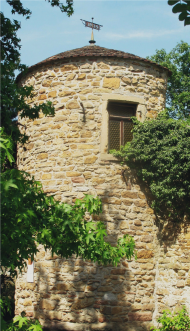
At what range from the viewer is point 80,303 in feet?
23.9

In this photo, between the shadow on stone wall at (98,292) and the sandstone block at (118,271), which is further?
the sandstone block at (118,271)

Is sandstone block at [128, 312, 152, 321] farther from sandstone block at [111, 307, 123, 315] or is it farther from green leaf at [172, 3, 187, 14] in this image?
green leaf at [172, 3, 187, 14]

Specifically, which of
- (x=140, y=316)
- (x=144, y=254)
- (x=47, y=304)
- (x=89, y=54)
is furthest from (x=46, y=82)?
(x=140, y=316)

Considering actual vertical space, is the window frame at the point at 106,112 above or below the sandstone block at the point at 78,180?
above

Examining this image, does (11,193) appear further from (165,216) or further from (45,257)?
(165,216)

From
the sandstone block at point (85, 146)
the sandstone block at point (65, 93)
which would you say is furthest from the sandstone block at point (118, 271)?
the sandstone block at point (65, 93)

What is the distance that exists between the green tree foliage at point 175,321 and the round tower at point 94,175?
10.7 inches

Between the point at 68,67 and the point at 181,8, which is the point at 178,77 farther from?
the point at 181,8

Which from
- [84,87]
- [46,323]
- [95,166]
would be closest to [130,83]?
[84,87]

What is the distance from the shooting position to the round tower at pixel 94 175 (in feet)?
24.2

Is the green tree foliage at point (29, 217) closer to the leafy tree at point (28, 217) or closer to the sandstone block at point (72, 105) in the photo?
the leafy tree at point (28, 217)

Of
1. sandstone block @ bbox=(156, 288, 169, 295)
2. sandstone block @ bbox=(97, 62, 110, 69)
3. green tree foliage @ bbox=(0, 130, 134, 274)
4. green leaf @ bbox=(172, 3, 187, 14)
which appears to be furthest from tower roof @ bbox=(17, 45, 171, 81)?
green leaf @ bbox=(172, 3, 187, 14)

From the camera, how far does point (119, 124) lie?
8305 millimetres

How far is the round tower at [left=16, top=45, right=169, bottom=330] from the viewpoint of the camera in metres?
7.38
